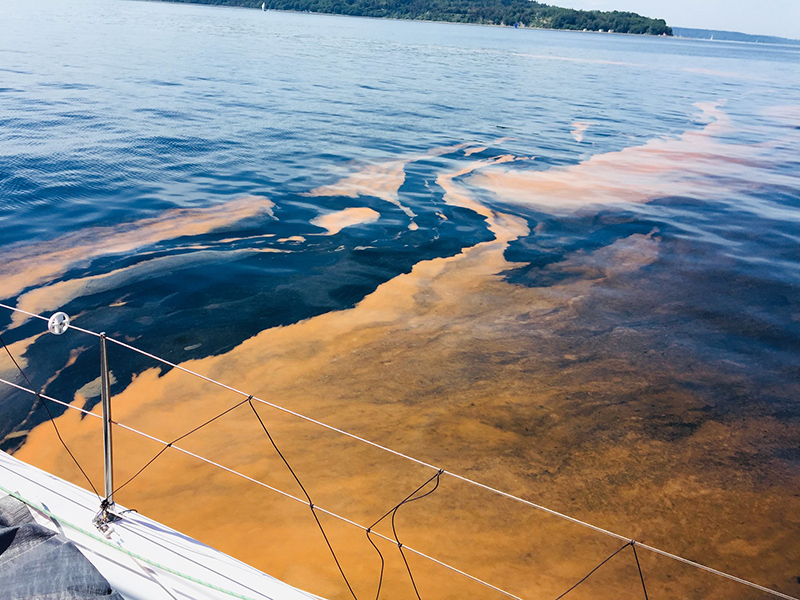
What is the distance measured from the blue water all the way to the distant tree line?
11254 centimetres

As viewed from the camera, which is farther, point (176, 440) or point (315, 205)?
point (315, 205)

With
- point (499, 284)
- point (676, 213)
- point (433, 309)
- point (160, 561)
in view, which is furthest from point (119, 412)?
point (676, 213)

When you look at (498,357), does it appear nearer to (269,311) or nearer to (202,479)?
(269,311)

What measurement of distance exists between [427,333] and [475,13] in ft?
461

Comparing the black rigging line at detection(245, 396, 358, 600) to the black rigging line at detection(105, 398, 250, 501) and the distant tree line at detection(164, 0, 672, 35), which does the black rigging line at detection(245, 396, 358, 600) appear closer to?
the black rigging line at detection(105, 398, 250, 501)

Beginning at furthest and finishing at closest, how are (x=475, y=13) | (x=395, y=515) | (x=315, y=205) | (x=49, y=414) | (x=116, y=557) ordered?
(x=475, y=13)
(x=315, y=205)
(x=49, y=414)
(x=395, y=515)
(x=116, y=557)

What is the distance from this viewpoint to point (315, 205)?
10.6 meters

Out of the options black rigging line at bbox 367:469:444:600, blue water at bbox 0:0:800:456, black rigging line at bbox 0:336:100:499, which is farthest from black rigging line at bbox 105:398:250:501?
black rigging line at bbox 367:469:444:600

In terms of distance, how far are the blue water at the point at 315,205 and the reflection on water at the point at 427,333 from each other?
69 mm

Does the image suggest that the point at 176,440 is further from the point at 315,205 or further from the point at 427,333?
the point at 315,205

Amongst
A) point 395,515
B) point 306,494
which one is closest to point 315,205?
point 306,494

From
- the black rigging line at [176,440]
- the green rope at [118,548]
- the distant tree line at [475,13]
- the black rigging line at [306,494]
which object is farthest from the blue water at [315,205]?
the distant tree line at [475,13]

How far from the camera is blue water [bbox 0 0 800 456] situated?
702 centimetres

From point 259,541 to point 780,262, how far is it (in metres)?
9.58
